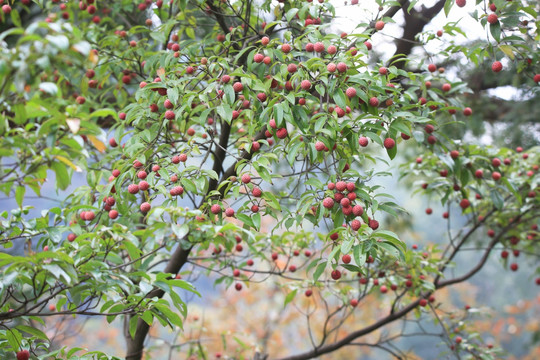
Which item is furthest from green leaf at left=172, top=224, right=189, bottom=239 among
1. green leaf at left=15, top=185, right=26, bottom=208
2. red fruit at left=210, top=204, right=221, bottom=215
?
green leaf at left=15, top=185, right=26, bottom=208

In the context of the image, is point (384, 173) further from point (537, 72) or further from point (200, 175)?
point (537, 72)

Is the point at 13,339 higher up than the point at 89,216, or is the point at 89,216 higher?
the point at 89,216

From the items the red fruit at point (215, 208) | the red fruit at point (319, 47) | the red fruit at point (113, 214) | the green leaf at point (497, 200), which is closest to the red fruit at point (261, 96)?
the red fruit at point (319, 47)

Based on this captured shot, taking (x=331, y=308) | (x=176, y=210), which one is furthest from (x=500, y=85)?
(x=331, y=308)

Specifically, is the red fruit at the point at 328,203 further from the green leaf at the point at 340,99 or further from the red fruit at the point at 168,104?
the red fruit at the point at 168,104

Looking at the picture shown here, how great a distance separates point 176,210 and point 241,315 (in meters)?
5.26

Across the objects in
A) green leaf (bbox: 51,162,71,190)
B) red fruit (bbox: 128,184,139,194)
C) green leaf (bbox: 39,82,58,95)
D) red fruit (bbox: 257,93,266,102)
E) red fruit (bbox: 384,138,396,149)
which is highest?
red fruit (bbox: 257,93,266,102)

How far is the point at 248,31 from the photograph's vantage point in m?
2.12

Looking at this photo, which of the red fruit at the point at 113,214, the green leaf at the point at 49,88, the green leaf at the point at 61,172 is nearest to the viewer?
the green leaf at the point at 49,88

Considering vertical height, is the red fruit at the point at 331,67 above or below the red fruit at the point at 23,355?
above

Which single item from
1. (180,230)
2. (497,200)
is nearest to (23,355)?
(180,230)

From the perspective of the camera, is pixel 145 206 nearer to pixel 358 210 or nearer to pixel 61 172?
pixel 61 172

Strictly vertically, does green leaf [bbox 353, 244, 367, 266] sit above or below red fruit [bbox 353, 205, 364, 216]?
below

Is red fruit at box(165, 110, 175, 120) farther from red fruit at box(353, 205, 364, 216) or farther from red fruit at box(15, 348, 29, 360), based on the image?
red fruit at box(15, 348, 29, 360)
